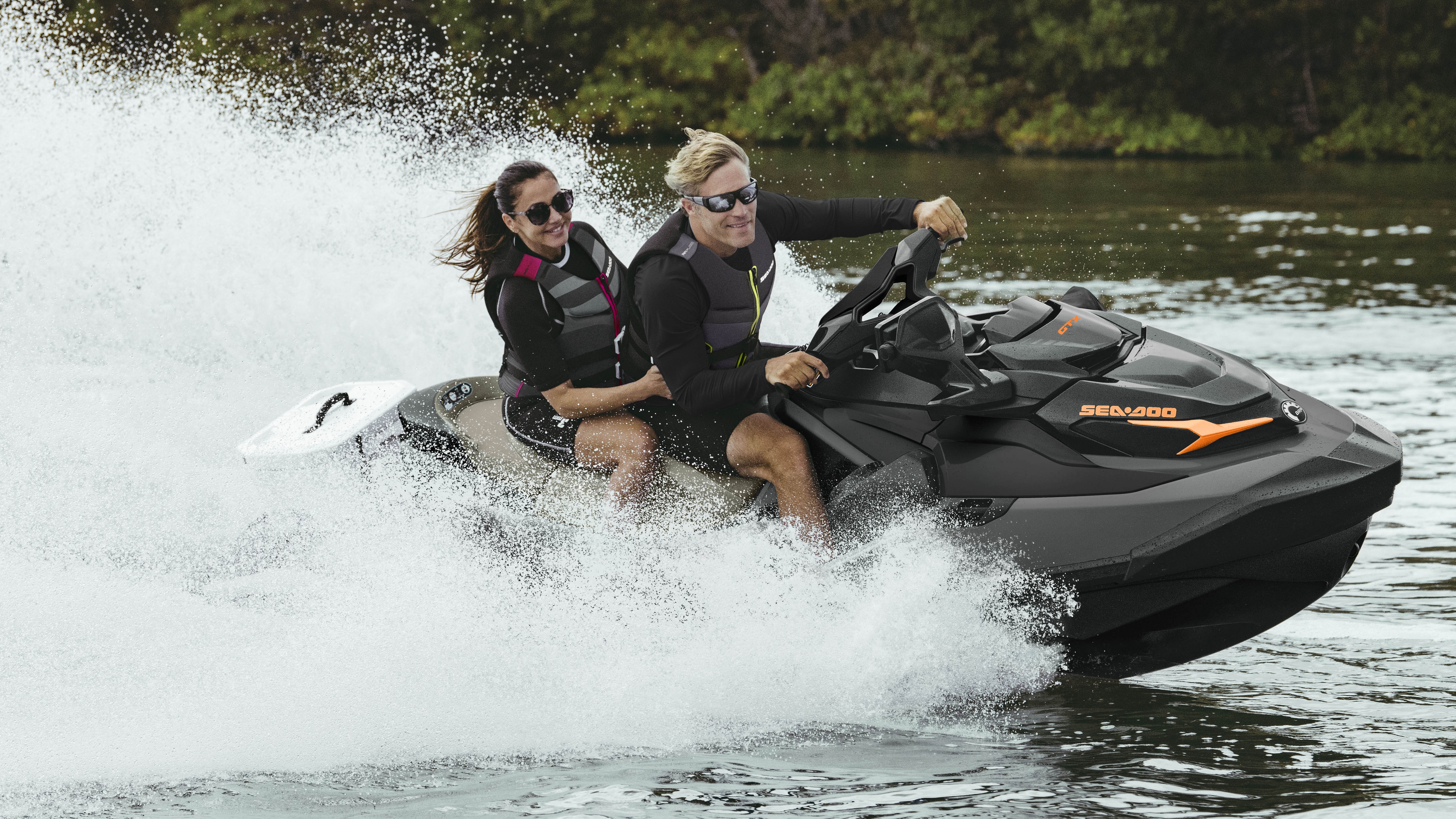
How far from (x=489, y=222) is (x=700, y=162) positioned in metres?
0.62

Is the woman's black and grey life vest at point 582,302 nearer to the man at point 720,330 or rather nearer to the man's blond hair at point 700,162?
the man at point 720,330

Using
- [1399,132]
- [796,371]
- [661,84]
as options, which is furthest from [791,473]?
[661,84]

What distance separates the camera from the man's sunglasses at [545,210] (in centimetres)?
349

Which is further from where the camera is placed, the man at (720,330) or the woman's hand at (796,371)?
the man at (720,330)

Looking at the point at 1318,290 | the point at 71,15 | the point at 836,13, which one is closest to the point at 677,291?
the point at 1318,290

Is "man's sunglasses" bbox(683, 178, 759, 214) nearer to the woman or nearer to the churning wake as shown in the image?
the woman

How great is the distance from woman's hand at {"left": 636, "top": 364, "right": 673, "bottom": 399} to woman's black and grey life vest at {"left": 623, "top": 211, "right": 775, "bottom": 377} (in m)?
0.12

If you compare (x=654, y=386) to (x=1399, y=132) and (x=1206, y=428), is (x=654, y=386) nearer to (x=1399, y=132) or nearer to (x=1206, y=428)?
(x=1206, y=428)

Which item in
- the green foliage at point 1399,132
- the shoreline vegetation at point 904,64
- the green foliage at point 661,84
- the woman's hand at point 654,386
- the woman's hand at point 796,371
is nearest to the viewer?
the woman's hand at point 796,371

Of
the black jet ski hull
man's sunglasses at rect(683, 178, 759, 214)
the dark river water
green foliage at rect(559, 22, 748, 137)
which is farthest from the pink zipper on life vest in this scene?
green foliage at rect(559, 22, 748, 137)

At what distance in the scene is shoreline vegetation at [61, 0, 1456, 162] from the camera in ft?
84.9

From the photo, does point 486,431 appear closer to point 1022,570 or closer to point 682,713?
point 682,713

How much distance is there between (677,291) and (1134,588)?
1.19m

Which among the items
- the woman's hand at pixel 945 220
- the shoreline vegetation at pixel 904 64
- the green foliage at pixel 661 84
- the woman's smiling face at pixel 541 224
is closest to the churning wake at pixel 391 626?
the woman's smiling face at pixel 541 224
